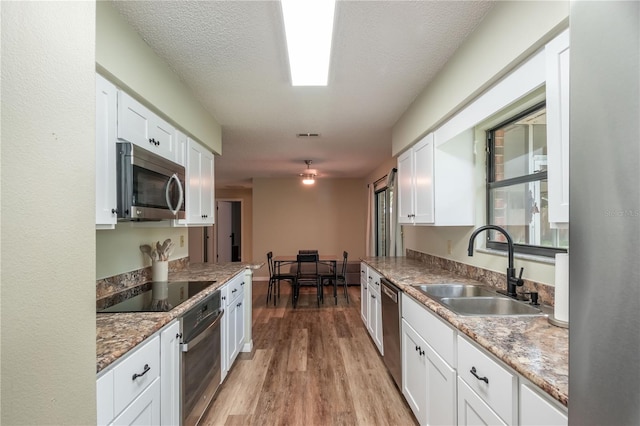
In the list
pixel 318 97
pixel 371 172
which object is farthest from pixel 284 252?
pixel 318 97

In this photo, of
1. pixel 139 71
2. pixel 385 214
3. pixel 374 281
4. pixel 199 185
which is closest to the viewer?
pixel 139 71

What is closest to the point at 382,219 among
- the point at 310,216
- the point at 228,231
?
the point at 310,216

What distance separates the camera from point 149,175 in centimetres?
172

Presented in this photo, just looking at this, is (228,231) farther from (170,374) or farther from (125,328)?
(125,328)

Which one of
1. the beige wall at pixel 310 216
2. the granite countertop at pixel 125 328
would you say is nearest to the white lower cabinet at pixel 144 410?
the granite countertop at pixel 125 328

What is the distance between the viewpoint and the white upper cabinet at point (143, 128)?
1.61m

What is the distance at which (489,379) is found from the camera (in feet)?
3.68

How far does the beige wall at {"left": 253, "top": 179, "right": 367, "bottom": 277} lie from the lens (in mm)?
7484

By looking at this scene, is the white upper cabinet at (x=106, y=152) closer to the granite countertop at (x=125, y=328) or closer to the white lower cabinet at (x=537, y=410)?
the granite countertop at (x=125, y=328)

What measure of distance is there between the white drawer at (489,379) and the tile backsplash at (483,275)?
0.64 metres

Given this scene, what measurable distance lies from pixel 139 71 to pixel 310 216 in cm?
594

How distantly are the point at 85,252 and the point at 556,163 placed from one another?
1.60 metres

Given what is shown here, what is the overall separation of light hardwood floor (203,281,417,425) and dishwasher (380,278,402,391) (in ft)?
0.60

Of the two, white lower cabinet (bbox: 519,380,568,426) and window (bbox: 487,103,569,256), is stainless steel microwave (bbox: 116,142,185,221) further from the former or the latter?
window (bbox: 487,103,569,256)
